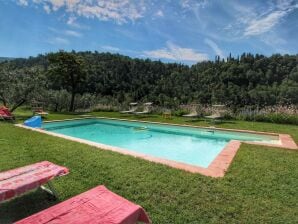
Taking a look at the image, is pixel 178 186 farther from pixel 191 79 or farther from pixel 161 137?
pixel 191 79

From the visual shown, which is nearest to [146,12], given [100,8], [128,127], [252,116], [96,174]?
[100,8]

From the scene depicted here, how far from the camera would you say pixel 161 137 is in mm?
10438

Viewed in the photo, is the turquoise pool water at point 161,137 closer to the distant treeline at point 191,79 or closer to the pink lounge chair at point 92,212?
the pink lounge chair at point 92,212

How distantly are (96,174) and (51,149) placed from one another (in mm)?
2158

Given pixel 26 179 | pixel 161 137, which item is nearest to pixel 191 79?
pixel 161 137

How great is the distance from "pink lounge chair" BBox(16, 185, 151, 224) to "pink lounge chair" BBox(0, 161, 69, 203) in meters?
0.64

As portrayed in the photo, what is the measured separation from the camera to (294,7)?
10.8m

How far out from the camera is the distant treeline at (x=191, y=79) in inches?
974

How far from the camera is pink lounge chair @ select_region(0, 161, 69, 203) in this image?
2588 millimetres

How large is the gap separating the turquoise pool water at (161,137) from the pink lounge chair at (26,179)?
4.52 metres

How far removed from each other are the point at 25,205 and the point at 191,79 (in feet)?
111

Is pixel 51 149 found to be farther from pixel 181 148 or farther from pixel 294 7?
pixel 294 7

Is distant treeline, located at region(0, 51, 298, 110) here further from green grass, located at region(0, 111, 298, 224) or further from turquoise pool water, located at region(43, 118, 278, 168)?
green grass, located at region(0, 111, 298, 224)

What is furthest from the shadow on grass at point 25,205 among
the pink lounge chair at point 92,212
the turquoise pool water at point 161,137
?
the turquoise pool water at point 161,137
